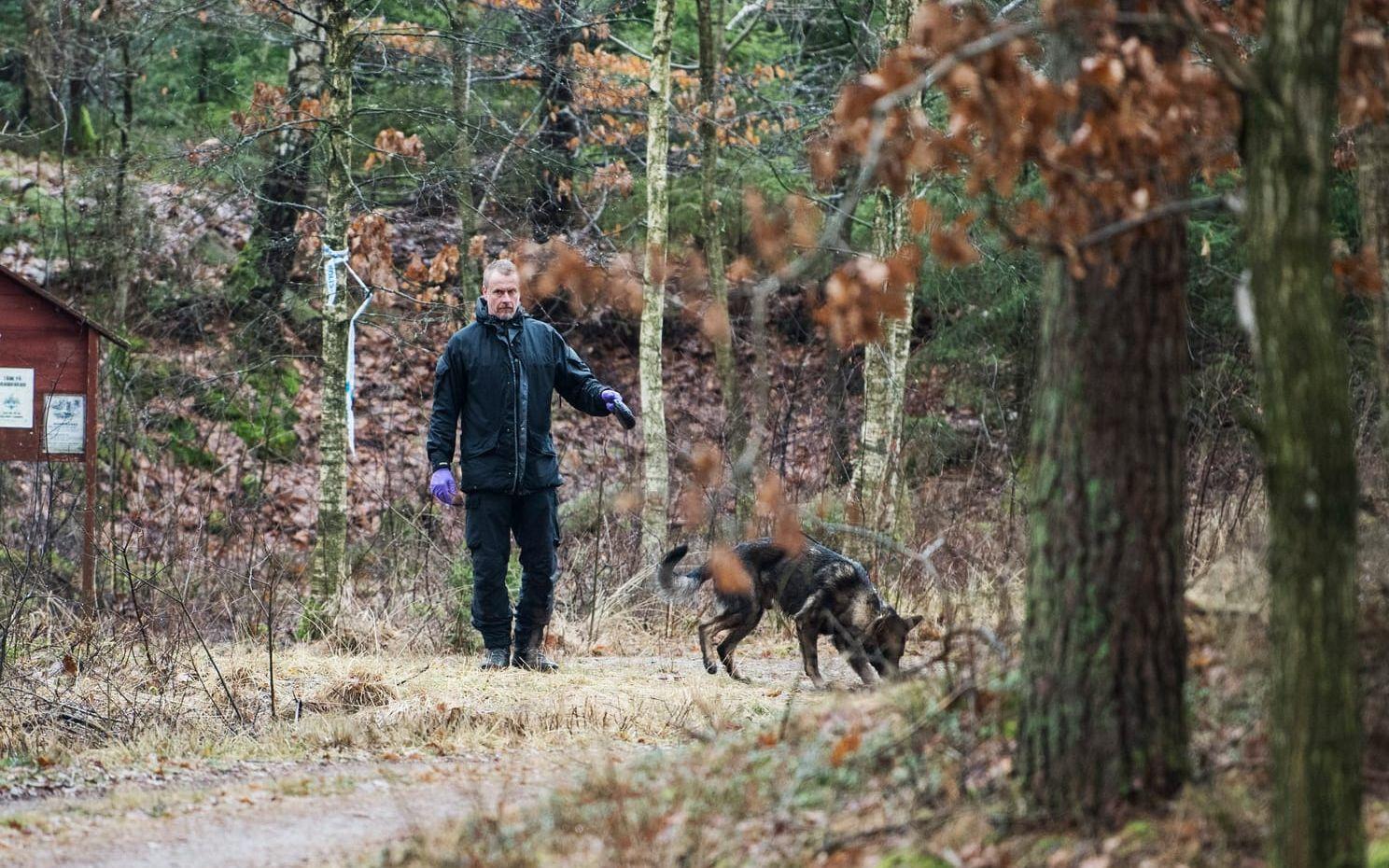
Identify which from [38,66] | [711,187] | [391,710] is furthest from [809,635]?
[38,66]

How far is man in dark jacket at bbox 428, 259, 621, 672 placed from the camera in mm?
8891

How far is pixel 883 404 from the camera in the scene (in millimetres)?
12461

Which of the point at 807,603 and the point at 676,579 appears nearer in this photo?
the point at 807,603

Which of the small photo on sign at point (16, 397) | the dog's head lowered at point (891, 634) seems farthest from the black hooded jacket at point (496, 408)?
the small photo on sign at point (16, 397)

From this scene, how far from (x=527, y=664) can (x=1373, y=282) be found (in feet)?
20.2

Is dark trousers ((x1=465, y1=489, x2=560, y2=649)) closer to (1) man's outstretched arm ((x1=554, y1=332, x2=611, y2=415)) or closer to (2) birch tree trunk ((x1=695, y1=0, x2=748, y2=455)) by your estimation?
(1) man's outstretched arm ((x1=554, y1=332, x2=611, y2=415))

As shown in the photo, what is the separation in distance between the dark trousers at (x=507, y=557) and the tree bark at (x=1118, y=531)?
5255mm

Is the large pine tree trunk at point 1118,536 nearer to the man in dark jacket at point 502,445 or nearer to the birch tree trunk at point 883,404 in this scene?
the man in dark jacket at point 502,445

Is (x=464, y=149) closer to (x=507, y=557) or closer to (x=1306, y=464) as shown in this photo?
(x=507, y=557)

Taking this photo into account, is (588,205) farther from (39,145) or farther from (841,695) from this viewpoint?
(841,695)

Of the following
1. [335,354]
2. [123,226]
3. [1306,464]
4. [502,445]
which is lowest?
[1306,464]

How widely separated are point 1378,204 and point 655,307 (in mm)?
7139

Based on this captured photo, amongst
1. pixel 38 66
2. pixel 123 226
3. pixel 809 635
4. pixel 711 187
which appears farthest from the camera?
pixel 38 66

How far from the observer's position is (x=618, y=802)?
16.1ft
